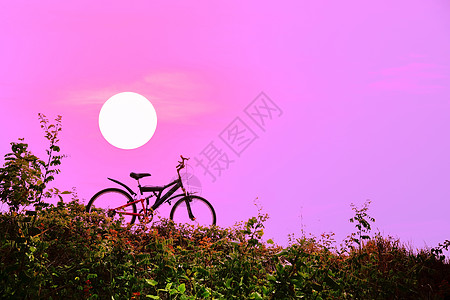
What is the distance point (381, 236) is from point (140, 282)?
642cm

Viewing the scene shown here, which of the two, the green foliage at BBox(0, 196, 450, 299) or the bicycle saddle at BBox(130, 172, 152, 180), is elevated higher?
the bicycle saddle at BBox(130, 172, 152, 180)

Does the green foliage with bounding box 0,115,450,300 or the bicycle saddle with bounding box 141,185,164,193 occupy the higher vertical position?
the bicycle saddle with bounding box 141,185,164,193

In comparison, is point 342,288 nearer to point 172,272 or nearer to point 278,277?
point 278,277

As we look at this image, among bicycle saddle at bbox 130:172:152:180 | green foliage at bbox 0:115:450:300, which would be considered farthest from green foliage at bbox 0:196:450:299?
bicycle saddle at bbox 130:172:152:180

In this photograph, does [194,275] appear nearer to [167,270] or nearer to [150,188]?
[167,270]

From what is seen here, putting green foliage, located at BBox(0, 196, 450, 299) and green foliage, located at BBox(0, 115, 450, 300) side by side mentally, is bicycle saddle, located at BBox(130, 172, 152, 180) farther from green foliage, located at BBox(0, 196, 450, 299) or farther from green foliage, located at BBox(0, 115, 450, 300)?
green foliage, located at BBox(0, 196, 450, 299)

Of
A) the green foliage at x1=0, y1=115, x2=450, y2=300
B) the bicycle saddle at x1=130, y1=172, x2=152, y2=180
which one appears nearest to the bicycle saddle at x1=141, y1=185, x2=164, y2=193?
the bicycle saddle at x1=130, y1=172, x2=152, y2=180

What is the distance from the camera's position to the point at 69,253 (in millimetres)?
6301

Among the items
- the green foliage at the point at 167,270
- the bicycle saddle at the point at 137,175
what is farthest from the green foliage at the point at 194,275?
the bicycle saddle at the point at 137,175

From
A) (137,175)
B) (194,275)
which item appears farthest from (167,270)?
(137,175)

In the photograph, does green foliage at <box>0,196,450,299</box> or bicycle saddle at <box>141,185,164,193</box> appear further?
bicycle saddle at <box>141,185,164,193</box>

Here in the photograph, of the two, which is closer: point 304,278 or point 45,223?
point 304,278

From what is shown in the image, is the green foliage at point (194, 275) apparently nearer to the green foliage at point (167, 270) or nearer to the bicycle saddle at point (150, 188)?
the green foliage at point (167, 270)

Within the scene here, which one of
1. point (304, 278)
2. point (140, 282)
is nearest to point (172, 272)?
point (140, 282)
